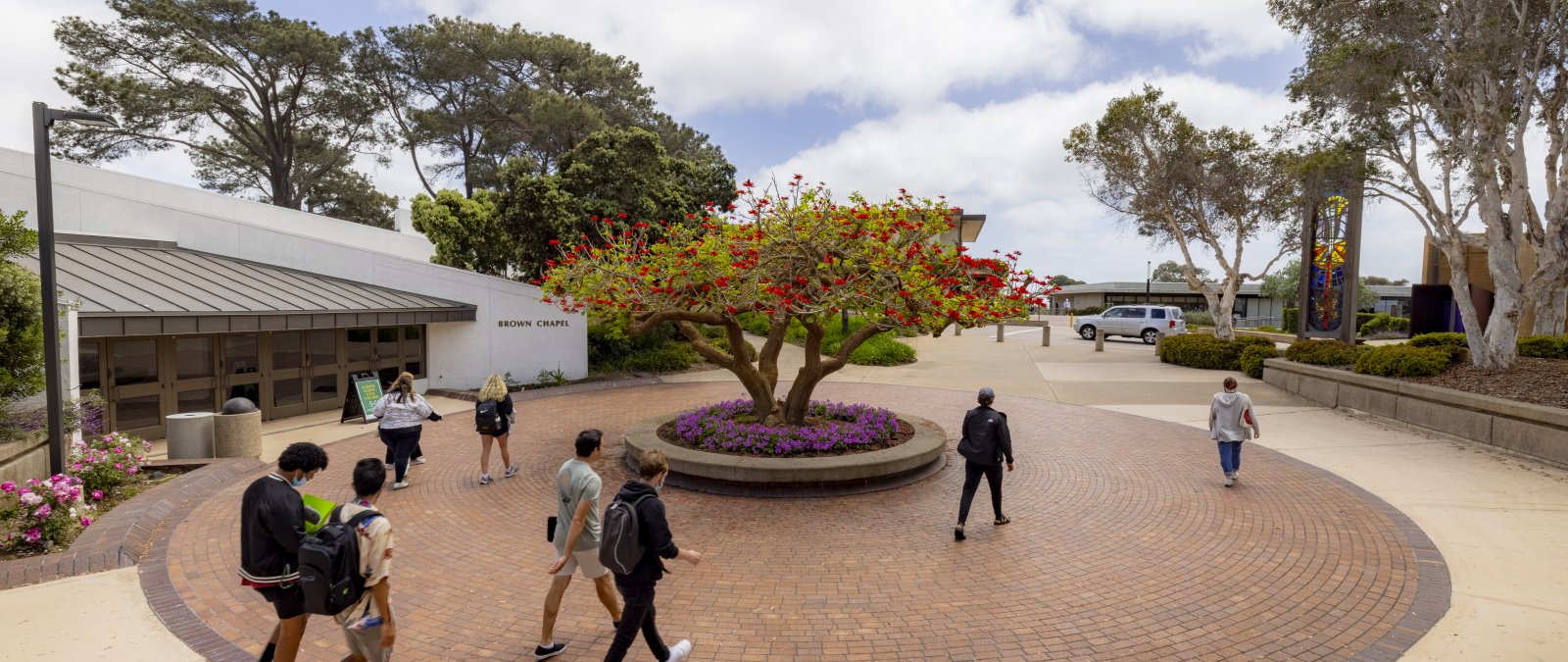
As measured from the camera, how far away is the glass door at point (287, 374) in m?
12.5

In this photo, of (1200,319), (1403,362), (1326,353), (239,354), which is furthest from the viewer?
(1200,319)

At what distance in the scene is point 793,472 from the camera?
25.6ft

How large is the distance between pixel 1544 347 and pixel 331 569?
25711 millimetres

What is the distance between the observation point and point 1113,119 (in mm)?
22188

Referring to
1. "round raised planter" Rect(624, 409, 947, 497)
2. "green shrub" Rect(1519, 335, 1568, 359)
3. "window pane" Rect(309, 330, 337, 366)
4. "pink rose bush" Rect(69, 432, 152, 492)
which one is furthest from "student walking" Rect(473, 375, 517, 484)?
"green shrub" Rect(1519, 335, 1568, 359)

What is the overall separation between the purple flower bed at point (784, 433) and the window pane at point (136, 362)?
27.8 ft

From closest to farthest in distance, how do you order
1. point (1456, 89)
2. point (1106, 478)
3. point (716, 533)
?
point (716, 533), point (1106, 478), point (1456, 89)

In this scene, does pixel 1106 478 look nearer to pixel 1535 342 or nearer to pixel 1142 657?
pixel 1142 657

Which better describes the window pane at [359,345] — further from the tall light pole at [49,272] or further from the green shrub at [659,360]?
the tall light pole at [49,272]

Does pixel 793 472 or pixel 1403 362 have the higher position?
pixel 1403 362

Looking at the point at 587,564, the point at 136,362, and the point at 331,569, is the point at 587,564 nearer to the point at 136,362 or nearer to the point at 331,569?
the point at 331,569

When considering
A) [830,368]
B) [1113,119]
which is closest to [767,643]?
[830,368]

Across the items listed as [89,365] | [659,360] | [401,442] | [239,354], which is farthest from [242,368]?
[659,360]

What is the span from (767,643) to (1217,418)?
21.5ft
